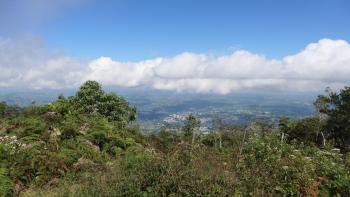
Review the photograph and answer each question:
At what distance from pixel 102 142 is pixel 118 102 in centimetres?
2025

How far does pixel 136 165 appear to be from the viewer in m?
9.30

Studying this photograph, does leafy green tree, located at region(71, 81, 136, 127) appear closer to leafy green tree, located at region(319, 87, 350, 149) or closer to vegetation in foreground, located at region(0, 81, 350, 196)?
vegetation in foreground, located at region(0, 81, 350, 196)

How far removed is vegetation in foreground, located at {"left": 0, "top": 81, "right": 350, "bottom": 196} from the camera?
318 inches

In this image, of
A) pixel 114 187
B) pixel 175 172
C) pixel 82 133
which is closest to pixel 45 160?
pixel 82 133

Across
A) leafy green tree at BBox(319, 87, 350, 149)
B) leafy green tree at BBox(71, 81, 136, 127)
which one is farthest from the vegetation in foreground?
leafy green tree at BBox(319, 87, 350, 149)

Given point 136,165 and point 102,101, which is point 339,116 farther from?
point 136,165

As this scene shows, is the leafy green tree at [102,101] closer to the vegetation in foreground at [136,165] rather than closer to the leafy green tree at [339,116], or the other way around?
the vegetation in foreground at [136,165]

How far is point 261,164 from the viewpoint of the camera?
9.84 metres

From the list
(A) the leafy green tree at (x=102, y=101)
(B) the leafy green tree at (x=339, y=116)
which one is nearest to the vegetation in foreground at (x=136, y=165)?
(A) the leafy green tree at (x=102, y=101)

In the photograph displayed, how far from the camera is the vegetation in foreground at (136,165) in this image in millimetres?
8078

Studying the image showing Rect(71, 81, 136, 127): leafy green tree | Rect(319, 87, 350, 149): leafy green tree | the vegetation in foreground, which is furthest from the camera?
Rect(319, 87, 350, 149): leafy green tree

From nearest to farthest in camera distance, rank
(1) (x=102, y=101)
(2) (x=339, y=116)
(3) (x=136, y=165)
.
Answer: (3) (x=136, y=165) → (1) (x=102, y=101) → (2) (x=339, y=116)

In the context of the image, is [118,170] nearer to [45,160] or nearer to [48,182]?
[48,182]

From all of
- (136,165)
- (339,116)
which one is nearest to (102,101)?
(136,165)
